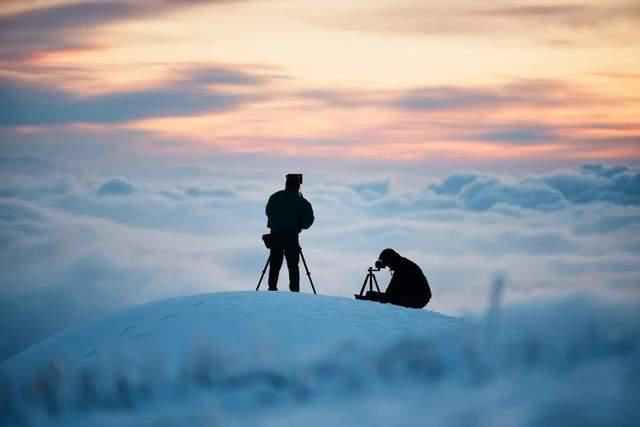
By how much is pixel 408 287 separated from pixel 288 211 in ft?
10.2

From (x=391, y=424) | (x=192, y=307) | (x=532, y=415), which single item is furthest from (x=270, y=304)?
(x=532, y=415)

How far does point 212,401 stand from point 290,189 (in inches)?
210

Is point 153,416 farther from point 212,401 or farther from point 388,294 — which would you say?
point 388,294

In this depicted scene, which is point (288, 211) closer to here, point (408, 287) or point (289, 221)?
point (289, 221)

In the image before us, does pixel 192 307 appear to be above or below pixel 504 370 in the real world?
above

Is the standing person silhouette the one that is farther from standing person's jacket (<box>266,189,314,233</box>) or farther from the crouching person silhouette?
the crouching person silhouette

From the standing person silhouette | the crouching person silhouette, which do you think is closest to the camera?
the standing person silhouette

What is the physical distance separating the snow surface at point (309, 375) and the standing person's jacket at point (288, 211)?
1.92 meters

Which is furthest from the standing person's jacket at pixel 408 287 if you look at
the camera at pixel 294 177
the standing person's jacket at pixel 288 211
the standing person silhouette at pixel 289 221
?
the camera at pixel 294 177

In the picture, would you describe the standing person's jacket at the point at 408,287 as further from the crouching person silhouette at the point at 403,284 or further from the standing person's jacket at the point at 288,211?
the standing person's jacket at the point at 288,211

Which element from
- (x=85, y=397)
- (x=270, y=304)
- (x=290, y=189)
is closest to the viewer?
(x=85, y=397)

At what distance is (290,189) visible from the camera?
61.1ft

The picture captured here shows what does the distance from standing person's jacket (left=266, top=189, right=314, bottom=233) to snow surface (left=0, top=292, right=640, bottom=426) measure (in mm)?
1921

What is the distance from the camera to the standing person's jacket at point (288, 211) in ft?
60.9
